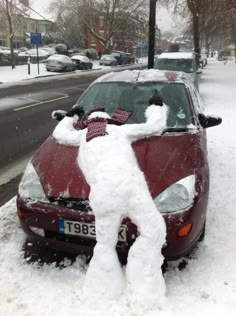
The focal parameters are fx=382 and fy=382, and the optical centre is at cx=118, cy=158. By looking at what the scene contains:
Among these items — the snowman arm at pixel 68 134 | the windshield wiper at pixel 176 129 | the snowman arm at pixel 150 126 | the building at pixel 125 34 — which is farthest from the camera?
the building at pixel 125 34

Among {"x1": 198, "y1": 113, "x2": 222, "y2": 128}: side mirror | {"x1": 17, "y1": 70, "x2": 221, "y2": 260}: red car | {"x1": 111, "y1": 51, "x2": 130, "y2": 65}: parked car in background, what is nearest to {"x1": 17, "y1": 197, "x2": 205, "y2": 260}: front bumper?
{"x1": 17, "y1": 70, "x2": 221, "y2": 260}: red car

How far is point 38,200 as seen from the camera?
3.20 metres

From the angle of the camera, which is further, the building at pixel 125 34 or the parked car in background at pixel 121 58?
the building at pixel 125 34

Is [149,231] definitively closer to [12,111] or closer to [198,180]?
[198,180]

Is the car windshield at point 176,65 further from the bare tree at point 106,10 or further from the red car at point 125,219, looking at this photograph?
the bare tree at point 106,10

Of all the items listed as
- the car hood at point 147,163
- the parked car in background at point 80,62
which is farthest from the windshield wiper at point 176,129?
the parked car in background at point 80,62

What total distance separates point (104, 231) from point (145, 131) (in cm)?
121

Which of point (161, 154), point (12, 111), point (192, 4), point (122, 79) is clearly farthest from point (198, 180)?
point (192, 4)

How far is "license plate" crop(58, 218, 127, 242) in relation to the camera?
9.56 feet

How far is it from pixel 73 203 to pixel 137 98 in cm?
199

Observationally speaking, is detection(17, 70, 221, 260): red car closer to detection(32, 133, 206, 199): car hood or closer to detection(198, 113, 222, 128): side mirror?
detection(32, 133, 206, 199): car hood

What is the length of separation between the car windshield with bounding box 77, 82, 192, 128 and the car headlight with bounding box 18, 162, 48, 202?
1.37 m

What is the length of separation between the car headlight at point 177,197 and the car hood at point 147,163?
49mm

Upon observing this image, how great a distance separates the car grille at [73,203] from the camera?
9.88ft
